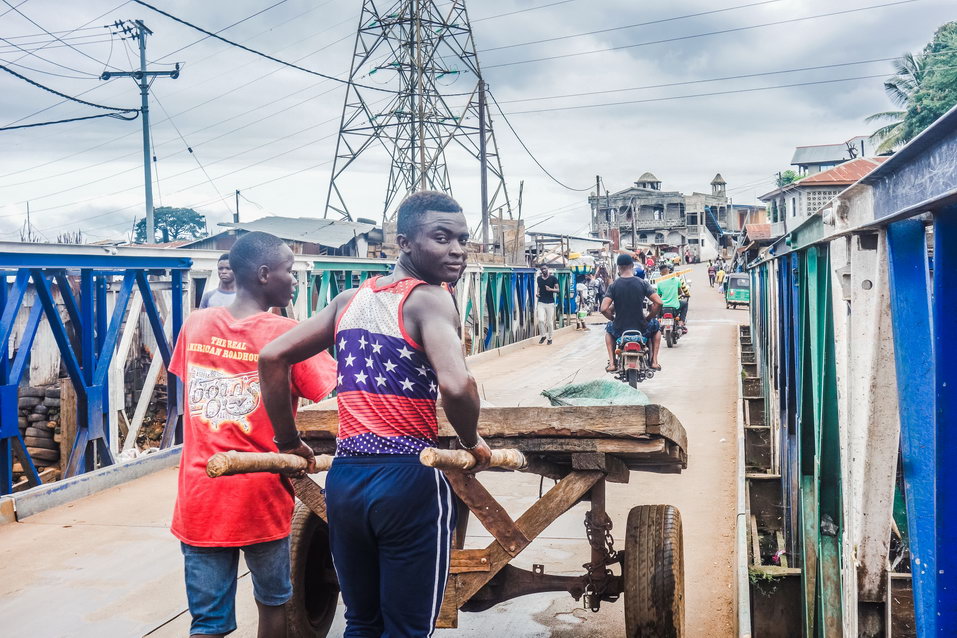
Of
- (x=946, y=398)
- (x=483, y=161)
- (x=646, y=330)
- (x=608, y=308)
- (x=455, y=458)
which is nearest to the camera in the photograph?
(x=946, y=398)

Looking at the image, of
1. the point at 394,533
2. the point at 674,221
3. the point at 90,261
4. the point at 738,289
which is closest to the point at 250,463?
the point at 394,533

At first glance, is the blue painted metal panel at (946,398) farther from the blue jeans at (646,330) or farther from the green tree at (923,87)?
the green tree at (923,87)

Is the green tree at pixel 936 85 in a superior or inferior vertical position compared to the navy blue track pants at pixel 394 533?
superior

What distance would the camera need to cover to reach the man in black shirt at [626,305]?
403 inches

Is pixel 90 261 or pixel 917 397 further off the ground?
pixel 90 261

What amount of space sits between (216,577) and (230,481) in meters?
0.34

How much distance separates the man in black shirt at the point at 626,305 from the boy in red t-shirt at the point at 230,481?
7377 millimetres

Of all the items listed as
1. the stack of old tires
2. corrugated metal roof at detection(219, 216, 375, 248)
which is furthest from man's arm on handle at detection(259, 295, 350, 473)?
corrugated metal roof at detection(219, 216, 375, 248)

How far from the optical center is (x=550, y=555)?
527cm

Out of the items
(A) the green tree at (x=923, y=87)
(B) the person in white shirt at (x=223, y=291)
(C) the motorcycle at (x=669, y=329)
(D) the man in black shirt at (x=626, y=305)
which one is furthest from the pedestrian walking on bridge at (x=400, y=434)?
(A) the green tree at (x=923, y=87)

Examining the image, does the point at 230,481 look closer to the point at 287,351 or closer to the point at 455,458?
the point at 287,351

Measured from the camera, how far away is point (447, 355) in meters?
2.44

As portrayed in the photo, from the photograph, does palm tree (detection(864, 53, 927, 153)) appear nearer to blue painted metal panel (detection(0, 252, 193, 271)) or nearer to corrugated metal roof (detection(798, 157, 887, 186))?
corrugated metal roof (detection(798, 157, 887, 186))

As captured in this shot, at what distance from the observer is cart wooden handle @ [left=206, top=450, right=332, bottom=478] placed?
2459 mm
